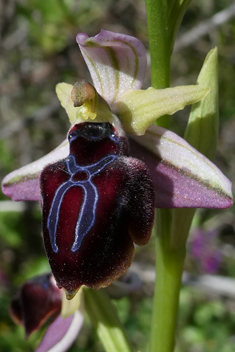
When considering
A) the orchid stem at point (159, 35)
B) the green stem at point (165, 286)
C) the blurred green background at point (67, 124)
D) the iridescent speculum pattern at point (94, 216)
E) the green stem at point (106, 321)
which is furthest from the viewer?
the blurred green background at point (67, 124)

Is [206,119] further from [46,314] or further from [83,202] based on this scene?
[46,314]

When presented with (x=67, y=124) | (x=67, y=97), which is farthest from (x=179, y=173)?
(x=67, y=124)

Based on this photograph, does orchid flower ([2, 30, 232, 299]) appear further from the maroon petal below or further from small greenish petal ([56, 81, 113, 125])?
the maroon petal below

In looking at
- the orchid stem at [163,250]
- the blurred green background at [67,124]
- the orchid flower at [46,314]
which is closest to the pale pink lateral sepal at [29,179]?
the orchid stem at [163,250]

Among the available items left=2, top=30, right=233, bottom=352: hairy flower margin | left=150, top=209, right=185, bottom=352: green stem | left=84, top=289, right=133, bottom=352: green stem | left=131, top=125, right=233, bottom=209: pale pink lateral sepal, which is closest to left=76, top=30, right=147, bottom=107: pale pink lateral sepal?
left=2, top=30, right=233, bottom=352: hairy flower margin

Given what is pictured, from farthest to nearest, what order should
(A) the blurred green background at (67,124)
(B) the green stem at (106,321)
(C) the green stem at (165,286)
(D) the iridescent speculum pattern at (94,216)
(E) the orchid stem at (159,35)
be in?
(A) the blurred green background at (67,124), (B) the green stem at (106,321), (C) the green stem at (165,286), (E) the orchid stem at (159,35), (D) the iridescent speculum pattern at (94,216)

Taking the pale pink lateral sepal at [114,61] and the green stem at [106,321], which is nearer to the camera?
the pale pink lateral sepal at [114,61]

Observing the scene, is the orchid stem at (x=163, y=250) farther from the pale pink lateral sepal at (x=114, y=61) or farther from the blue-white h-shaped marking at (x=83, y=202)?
the blue-white h-shaped marking at (x=83, y=202)
